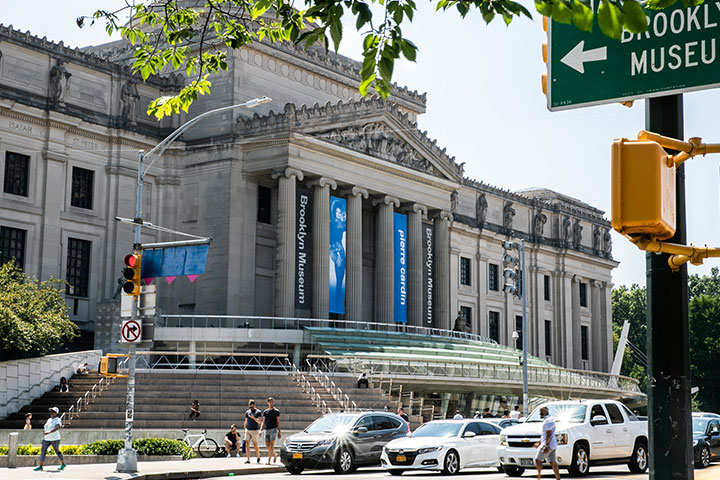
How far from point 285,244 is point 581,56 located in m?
52.2

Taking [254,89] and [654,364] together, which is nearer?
[654,364]

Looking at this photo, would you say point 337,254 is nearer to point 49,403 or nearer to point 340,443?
point 49,403

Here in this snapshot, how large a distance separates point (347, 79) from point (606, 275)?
42.2 m

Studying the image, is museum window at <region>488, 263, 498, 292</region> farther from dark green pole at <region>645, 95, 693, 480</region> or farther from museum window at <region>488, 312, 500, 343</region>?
dark green pole at <region>645, 95, 693, 480</region>

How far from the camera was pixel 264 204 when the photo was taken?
211ft

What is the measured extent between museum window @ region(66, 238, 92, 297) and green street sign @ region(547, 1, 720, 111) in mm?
52266

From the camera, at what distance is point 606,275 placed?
335ft

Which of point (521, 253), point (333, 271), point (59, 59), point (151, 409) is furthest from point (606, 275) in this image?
point (151, 409)

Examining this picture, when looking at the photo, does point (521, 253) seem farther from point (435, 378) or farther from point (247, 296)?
point (247, 296)

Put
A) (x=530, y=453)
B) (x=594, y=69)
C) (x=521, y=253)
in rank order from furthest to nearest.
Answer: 1. (x=521, y=253)
2. (x=530, y=453)
3. (x=594, y=69)

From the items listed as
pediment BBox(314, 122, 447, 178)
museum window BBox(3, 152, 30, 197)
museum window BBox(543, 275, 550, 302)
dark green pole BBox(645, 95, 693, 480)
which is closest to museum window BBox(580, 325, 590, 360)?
museum window BBox(543, 275, 550, 302)

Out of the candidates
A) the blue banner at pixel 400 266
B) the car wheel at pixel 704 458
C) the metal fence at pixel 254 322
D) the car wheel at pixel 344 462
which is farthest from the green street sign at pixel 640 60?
the blue banner at pixel 400 266

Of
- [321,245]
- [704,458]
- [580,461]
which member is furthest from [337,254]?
[580,461]

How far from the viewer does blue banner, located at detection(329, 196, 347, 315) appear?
61.1m
